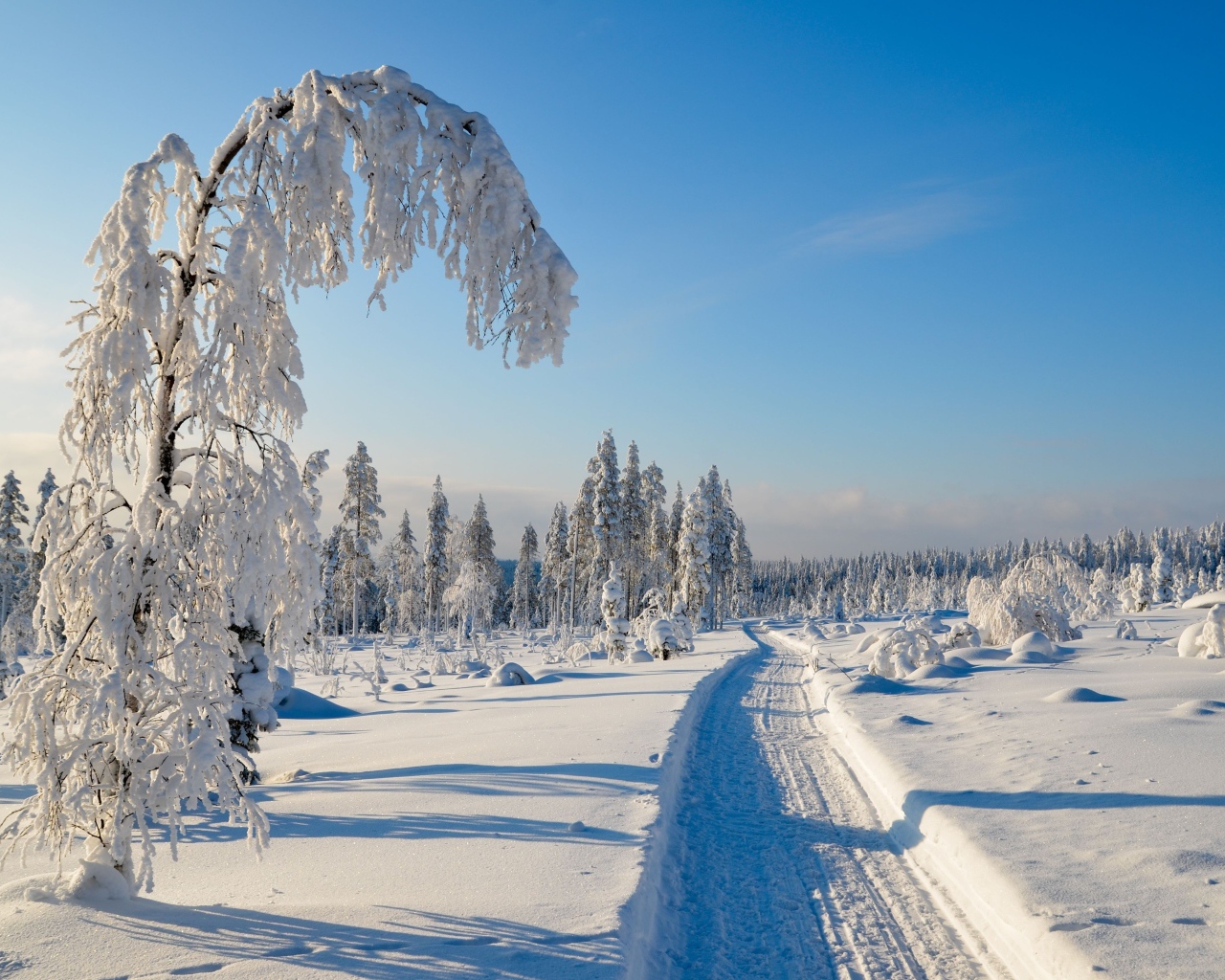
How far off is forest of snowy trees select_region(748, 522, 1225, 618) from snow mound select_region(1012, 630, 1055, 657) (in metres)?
48.5

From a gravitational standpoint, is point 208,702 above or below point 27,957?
above

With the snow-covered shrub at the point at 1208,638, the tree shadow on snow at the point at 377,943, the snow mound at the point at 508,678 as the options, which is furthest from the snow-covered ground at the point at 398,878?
the snow-covered shrub at the point at 1208,638

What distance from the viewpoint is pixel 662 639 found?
90.6 feet

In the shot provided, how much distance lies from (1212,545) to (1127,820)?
187001mm

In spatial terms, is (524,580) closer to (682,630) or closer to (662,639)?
(682,630)

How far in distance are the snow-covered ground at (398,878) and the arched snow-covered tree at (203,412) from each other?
566 mm

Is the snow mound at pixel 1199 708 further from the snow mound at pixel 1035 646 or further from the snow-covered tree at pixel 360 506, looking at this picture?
the snow-covered tree at pixel 360 506

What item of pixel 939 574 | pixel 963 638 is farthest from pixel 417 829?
pixel 939 574

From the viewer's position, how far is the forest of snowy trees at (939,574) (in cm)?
9219

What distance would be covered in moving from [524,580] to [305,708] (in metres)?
60.6

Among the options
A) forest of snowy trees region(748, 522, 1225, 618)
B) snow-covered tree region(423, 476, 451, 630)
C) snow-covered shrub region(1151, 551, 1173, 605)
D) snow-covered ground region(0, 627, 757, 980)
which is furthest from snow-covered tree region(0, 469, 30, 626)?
snow-covered shrub region(1151, 551, 1173, 605)

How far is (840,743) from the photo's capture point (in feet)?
35.3

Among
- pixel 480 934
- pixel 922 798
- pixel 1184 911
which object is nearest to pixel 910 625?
pixel 922 798

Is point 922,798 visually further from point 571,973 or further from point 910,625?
point 910,625
